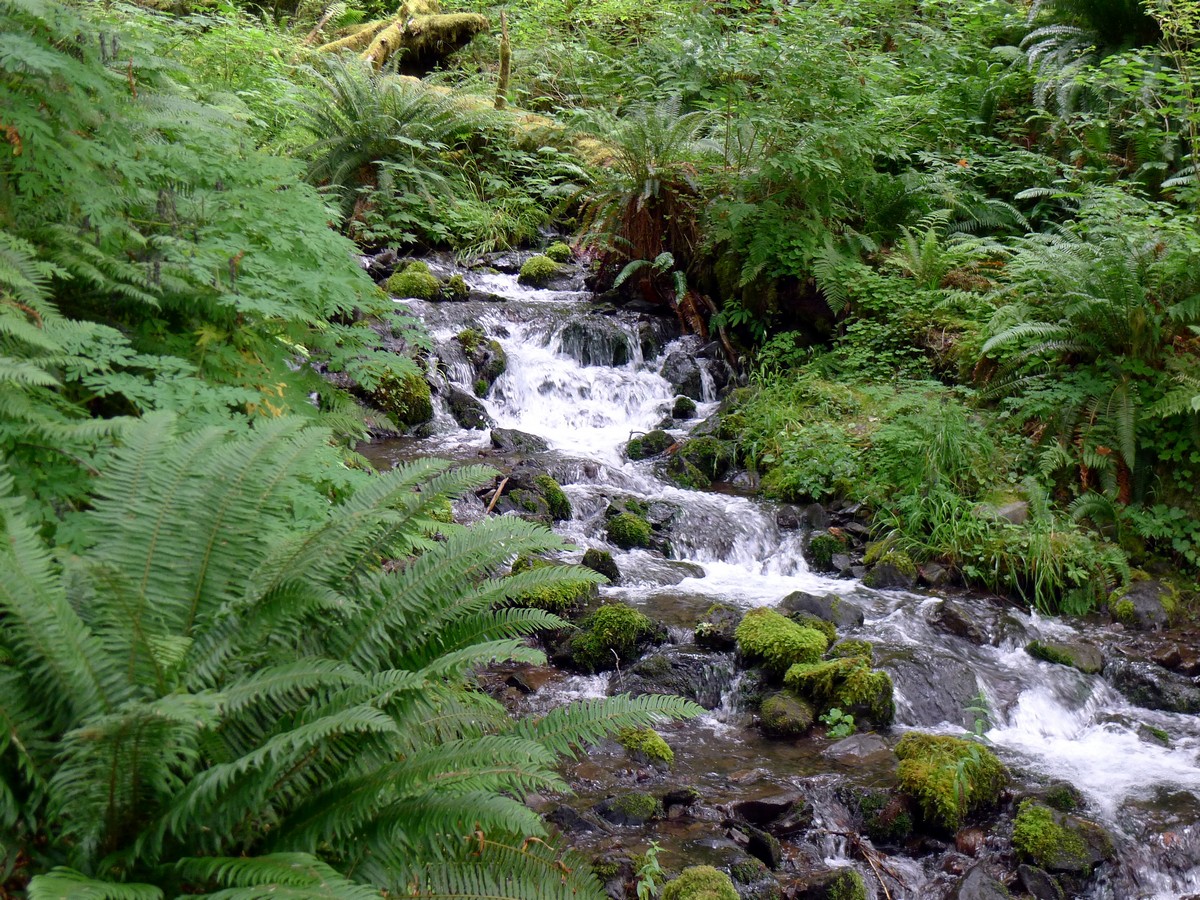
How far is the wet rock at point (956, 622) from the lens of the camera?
5832mm

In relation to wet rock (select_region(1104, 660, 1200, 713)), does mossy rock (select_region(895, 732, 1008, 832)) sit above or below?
above

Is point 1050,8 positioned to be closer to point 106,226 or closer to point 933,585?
point 933,585

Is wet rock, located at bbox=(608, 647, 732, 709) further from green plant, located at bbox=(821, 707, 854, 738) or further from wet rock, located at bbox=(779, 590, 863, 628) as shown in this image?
wet rock, located at bbox=(779, 590, 863, 628)

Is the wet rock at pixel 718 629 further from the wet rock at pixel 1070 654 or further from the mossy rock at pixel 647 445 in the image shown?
the mossy rock at pixel 647 445

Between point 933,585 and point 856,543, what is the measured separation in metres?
0.70

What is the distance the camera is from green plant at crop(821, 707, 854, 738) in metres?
4.72

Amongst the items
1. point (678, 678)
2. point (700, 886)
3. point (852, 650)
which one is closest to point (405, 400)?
point (678, 678)

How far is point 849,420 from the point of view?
26.4 ft

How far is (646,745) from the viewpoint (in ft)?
14.7

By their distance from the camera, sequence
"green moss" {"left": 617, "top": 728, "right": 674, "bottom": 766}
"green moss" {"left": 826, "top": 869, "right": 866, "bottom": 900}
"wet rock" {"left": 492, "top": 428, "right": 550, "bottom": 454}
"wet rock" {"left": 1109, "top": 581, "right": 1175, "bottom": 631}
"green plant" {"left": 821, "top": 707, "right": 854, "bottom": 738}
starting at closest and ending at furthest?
1. "green moss" {"left": 826, "top": 869, "right": 866, "bottom": 900}
2. "green moss" {"left": 617, "top": 728, "right": 674, "bottom": 766}
3. "green plant" {"left": 821, "top": 707, "right": 854, "bottom": 738}
4. "wet rock" {"left": 1109, "top": 581, "right": 1175, "bottom": 631}
5. "wet rock" {"left": 492, "top": 428, "right": 550, "bottom": 454}

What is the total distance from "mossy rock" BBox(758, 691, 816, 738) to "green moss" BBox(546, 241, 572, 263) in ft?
27.3

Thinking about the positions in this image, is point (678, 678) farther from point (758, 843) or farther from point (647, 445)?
point (647, 445)

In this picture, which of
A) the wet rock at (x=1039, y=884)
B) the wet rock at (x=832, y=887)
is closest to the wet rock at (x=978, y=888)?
the wet rock at (x=1039, y=884)

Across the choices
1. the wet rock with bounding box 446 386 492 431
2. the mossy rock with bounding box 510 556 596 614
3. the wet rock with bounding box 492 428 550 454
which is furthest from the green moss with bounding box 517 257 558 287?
the mossy rock with bounding box 510 556 596 614
